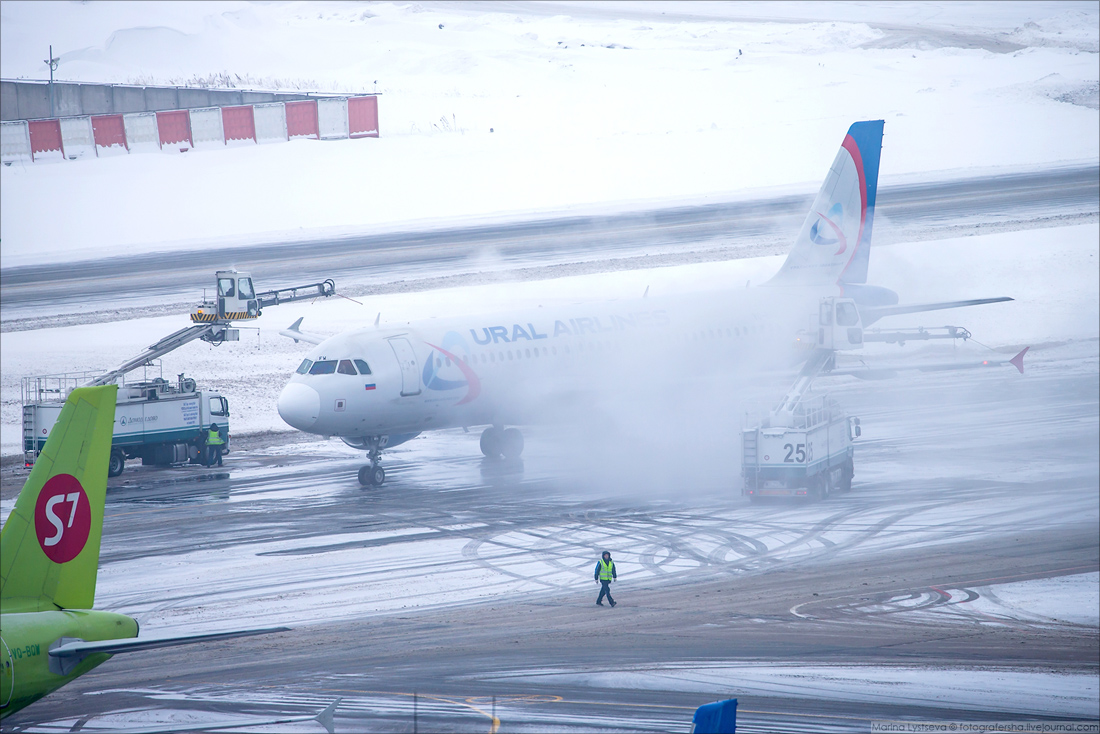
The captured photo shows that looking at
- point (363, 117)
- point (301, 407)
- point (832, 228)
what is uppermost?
point (363, 117)

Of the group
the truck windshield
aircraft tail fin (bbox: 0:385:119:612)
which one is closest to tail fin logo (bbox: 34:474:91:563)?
aircraft tail fin (bbox: 0:385:119:612)

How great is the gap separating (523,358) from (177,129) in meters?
50.1

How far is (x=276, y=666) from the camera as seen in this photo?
18.3 metres

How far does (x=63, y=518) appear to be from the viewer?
1273 centimetres

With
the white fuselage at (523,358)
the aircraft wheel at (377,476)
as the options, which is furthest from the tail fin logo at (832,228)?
the aircraft wheel at (377,476)

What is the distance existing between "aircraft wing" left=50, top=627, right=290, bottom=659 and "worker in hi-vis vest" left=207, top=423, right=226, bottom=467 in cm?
2471

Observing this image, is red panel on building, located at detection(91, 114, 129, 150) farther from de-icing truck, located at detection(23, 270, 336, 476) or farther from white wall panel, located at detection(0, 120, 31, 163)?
de-icing truck, located at detection(23, 270, 336, 476)

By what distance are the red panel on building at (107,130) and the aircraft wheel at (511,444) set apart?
4957cm

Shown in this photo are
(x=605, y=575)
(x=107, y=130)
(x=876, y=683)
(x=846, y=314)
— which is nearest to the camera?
(x=876, y=683)

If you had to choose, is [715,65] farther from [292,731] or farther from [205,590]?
[292,731]

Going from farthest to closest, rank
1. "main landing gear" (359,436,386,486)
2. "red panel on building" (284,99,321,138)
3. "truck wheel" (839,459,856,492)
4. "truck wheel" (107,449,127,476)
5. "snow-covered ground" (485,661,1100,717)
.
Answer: "red panel on building" (284,99,321,138) < "truck wheel" (107,449,127,476) < "main landing gear" (359,436,386,486) < "truck wheel" (839,459,856,492) < "snow-covered ground" (485,661,1100,717)

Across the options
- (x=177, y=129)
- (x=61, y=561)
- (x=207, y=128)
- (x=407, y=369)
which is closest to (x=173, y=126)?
(x=177, y=129)

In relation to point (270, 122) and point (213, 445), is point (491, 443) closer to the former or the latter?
point (213, 445)

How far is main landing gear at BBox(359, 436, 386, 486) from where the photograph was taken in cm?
3278
